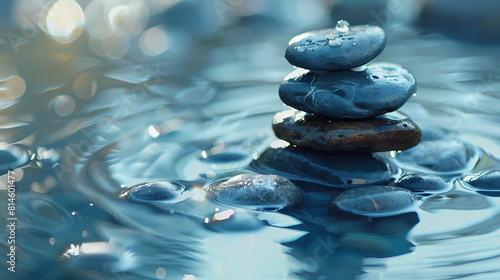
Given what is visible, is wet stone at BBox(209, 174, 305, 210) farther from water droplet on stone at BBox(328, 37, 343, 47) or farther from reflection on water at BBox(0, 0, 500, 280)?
water droplet on stone at BBox(328, 37, 343, 47)

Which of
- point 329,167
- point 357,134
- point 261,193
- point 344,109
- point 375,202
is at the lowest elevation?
point 375,202

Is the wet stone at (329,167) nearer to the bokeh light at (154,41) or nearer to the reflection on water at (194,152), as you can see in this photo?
the reflection on water at (194,152)

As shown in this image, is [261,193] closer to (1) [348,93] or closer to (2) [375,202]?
(2) [375,202]

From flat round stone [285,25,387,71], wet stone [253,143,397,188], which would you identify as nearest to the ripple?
wet stone [253,143,397,188]

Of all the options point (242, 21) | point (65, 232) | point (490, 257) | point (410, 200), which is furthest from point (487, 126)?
point (242, 21)

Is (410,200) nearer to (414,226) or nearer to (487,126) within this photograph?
(414,226)

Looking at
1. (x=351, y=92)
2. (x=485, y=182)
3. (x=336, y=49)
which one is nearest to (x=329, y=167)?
(x=351, y=92)
